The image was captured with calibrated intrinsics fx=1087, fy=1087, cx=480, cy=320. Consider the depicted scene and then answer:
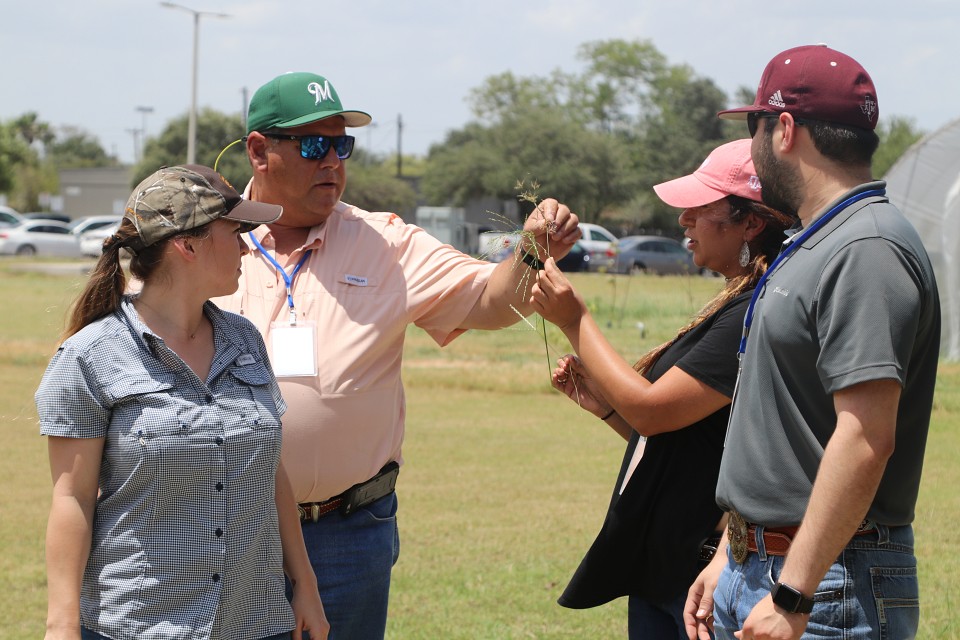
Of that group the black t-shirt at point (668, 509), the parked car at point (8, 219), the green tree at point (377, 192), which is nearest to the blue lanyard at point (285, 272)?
the black t-shirt at point (668, 509)

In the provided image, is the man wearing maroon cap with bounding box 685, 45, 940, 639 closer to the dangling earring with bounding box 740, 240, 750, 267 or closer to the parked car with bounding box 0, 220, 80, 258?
the dangling earring with bounding box 740, 240, 750, 267

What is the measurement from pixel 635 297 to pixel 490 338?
555 cm

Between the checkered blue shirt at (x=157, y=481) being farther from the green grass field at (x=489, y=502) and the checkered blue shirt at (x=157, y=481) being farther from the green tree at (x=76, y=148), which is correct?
the green tree at (x=76, y=148)

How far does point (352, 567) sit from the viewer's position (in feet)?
11.3

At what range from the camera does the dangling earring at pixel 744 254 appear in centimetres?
307

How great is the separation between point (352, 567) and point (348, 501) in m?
0.21

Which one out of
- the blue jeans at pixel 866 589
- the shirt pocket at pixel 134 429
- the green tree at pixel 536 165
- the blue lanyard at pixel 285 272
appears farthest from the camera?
the green tree at pixel 536 165

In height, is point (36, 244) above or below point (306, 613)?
below

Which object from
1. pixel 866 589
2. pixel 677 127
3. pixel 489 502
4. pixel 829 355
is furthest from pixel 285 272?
pixel 677 127

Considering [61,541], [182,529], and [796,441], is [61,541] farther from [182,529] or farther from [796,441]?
[796,441]

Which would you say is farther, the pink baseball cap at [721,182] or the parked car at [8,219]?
the parked car at [8,219]

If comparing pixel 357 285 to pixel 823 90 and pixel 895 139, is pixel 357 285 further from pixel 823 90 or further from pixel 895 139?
pixel 895 139

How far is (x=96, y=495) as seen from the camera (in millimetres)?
2680

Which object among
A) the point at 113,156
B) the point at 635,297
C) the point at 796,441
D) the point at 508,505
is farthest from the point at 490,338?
the point at 113,156
